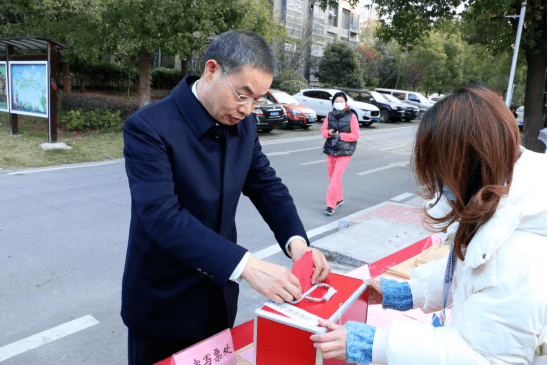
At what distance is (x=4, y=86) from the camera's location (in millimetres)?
12094

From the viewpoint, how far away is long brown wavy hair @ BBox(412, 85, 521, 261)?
1.19 m

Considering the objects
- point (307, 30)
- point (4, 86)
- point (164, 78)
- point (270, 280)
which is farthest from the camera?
point (307, 30)

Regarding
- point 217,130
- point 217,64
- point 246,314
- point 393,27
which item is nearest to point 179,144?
point 217,130

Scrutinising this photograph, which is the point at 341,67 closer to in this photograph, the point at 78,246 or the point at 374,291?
the point at 78,246

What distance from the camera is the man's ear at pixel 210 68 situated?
1.64 metres

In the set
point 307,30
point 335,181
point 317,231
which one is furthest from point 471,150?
point 307,30

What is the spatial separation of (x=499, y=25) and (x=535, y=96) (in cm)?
289

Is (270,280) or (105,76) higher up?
(105,76)

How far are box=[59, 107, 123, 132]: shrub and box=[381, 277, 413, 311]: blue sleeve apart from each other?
1290cm

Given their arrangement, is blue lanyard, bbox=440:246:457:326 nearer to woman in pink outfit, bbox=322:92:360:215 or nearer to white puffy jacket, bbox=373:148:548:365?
white puffy jacket, bbox=373:148:548:365

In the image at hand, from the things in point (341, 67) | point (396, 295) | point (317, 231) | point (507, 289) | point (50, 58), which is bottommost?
point (317, 231)

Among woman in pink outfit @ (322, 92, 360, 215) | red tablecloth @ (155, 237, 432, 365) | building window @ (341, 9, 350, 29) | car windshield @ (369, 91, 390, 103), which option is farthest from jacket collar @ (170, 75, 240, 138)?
building window @ (341, 9, 350, 29)

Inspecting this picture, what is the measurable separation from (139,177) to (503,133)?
1.08m

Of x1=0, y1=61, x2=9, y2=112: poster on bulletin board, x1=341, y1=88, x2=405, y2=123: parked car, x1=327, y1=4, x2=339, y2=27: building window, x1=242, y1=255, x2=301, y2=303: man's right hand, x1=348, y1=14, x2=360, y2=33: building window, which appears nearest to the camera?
x1=242, y1=255, x2=301, y2=303: man's right hand
